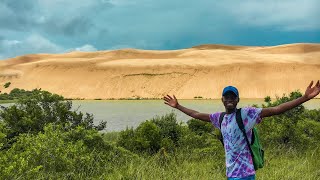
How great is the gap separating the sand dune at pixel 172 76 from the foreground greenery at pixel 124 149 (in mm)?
68286

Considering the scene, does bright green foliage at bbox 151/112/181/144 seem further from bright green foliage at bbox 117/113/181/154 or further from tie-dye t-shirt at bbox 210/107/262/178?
tie-dye t-shirt at bbox 210/107/262/178

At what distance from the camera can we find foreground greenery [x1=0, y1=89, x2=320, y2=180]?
7.51 metres

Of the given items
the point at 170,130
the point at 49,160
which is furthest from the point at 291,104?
the point at 170,130

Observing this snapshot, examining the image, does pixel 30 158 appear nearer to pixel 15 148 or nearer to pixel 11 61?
pixel 15 148

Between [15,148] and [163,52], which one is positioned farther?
[163,52]

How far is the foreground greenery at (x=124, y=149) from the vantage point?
7.51m

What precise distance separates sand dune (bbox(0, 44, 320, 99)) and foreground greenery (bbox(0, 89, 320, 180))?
68.3 meters

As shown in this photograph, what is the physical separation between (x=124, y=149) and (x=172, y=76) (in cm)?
8649

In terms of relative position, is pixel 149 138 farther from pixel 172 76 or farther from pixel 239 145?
pixel 172 76

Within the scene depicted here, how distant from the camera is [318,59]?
10512 centimetres

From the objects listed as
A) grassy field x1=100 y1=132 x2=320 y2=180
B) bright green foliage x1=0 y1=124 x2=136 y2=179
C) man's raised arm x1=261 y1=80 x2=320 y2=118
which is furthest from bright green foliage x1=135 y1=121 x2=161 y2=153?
man's raised arm x1=261 y1=80 x2=320 y2=118

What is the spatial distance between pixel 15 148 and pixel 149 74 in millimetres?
91342

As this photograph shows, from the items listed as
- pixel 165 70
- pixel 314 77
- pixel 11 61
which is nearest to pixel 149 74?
pixel 165 70

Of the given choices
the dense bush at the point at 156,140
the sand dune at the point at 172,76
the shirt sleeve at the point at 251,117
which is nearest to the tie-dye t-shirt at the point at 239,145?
the shirt sleeve at the point at 251,117
